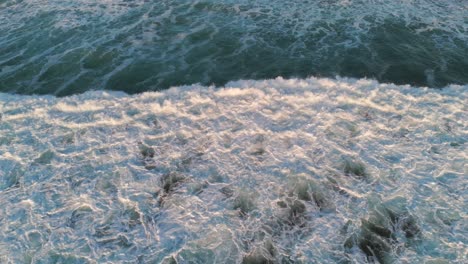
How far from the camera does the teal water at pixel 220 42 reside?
10.9 m

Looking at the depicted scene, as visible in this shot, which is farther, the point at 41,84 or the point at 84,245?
the point at 41,84

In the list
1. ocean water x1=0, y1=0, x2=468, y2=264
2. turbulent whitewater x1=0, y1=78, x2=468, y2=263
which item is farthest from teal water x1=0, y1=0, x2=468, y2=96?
turbulent whitewater x1=0, y1=78, x2=468, y2=263

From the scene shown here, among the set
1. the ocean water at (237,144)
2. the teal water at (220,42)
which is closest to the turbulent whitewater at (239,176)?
the ocean water at (237,144)

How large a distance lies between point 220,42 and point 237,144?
A: 571 centimetres

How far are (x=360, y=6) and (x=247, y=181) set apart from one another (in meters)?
10.8

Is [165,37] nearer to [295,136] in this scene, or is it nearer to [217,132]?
[217,132]

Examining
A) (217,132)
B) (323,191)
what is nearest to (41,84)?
(217,132)

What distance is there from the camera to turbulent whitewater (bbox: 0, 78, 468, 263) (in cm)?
617

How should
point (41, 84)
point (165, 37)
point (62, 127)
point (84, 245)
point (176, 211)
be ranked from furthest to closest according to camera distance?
point (165, 37)
point (41, 84)
point (62, 127)
point (176, 211)
point (84, 245)

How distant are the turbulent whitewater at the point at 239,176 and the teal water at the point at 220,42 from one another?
123 cm

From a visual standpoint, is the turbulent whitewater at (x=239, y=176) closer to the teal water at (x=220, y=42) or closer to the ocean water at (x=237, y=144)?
the ocean water at (x=237, y=144)

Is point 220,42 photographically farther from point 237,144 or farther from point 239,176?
point 239,176

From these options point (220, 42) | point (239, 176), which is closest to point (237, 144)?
point (239, 176)

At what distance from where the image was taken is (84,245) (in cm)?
623
